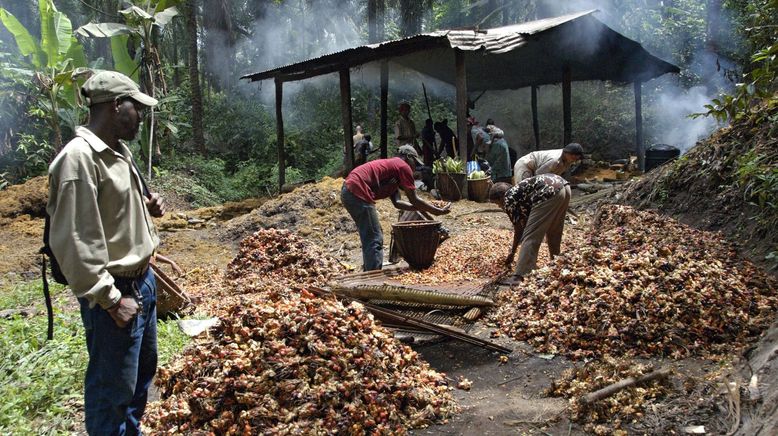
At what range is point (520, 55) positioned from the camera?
39.8 feet

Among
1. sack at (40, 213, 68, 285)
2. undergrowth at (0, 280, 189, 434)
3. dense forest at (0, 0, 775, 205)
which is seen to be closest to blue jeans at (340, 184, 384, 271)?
undergrowth at (0, 280, 189, 434)

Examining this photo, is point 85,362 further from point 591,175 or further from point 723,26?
point 723,26

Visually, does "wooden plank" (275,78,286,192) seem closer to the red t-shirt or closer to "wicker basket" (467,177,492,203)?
"wicker basket" (467,177,492,203)

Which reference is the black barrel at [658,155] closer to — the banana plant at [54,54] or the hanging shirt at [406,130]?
the hanging shirt at [406,130]

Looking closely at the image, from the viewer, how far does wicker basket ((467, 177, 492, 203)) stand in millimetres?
10023

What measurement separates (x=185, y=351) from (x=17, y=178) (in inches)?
604

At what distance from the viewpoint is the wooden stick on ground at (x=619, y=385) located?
3.08 meters

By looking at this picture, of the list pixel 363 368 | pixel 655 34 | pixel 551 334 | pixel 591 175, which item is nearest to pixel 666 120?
pixel 655 34

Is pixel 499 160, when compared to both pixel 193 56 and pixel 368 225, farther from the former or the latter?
pixel 193 56

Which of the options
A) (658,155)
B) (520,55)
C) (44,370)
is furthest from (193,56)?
(44,370)

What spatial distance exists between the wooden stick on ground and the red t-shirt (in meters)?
3.12

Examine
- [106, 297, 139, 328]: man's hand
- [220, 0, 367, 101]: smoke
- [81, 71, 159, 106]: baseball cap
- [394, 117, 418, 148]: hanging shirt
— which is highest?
[220, 0, 367, 101]: smoke

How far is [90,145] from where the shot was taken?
225 cm

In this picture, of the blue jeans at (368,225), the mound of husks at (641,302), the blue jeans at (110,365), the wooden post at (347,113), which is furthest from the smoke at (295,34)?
the blue jeans at (110,365)
